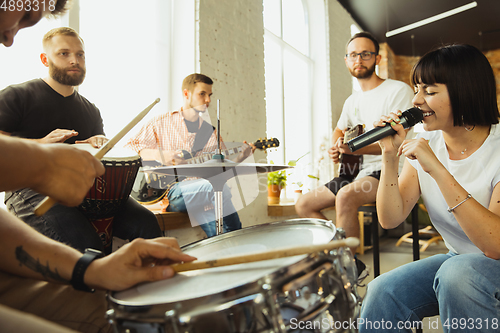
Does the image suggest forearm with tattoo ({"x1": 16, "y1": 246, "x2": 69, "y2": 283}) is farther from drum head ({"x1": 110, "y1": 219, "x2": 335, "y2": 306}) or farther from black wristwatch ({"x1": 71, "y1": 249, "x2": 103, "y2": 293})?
drum head ({"x1": 110, "y1": 219, "x2": 335, "y2": 306})

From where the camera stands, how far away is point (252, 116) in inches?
139

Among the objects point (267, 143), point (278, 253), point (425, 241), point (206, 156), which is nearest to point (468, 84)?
point (278, 253)

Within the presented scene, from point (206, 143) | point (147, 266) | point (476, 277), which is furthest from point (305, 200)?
point (147, 266)

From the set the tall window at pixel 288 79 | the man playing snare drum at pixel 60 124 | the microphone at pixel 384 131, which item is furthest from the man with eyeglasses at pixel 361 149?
the tall window at pixel 288 79

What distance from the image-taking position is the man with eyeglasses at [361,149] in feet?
7.28

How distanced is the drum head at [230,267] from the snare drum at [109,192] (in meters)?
0.83

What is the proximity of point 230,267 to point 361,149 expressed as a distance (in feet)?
6.01

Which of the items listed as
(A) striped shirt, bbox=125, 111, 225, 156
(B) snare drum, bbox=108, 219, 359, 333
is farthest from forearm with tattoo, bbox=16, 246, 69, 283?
(A) striped shirt, bbox=125, 111, 225, 156

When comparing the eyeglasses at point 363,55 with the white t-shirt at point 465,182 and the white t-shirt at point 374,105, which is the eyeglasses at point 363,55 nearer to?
the white t-shirt at point 374,105

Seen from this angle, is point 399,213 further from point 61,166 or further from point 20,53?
point 20,53

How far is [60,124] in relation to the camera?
1.87 meters

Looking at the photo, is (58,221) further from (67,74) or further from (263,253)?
(263,253)

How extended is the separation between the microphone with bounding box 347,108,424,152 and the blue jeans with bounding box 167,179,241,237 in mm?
1191

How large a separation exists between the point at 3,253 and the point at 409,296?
1.15 m
